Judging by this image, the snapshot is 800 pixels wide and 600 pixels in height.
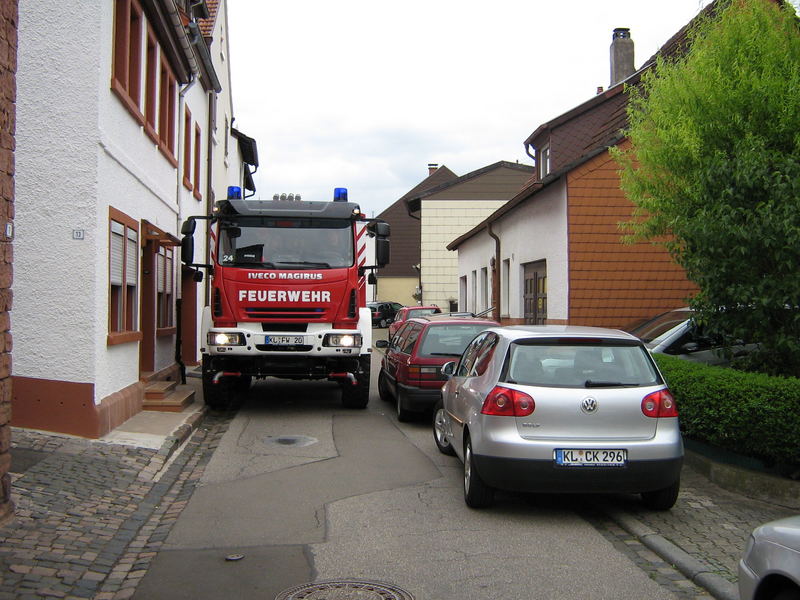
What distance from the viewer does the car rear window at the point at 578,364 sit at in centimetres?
690

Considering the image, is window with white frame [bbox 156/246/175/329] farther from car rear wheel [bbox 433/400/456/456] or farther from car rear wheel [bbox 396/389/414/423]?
car rear wheel [bbox 433/400/456/456]

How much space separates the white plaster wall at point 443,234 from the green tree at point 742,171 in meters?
35.1

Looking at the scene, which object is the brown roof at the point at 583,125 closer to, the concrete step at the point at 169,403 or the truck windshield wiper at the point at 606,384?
the concrete step at the point at 169,403

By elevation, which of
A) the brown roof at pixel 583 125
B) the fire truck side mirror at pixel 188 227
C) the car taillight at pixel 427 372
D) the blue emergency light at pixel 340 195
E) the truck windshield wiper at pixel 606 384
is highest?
the brown roof at pixel 583 125

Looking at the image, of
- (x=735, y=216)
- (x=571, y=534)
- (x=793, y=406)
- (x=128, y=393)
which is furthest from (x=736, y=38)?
(x=128, y=393)

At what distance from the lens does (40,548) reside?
5656 millimetres

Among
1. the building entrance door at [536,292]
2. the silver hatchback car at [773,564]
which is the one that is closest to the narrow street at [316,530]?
the silver hatchback car at [773,564]

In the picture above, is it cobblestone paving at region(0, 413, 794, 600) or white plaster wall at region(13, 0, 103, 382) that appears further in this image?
white plaster wall at region(13, 0, 103, 382)

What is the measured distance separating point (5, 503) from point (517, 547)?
3.74 m

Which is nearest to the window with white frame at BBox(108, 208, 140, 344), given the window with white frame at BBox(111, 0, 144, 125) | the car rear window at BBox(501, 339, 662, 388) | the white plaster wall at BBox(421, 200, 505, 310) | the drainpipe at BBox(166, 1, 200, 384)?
the window with white frame at BBox(111, 0, 144, 125)

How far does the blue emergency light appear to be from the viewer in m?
13.7

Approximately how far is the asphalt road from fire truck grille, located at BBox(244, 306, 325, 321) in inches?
116

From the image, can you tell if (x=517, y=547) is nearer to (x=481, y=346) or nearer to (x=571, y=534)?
(x=571, y=534)

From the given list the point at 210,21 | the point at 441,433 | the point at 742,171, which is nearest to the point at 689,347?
the point at 742,171
